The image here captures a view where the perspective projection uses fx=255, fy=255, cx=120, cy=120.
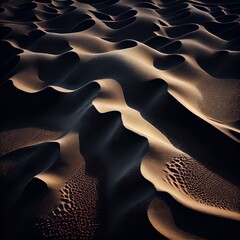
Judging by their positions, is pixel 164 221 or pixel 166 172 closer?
pixel 164 221

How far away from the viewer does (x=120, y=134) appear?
1394 millimetres

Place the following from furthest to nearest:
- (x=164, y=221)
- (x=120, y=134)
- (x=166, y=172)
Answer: (x=120, y=134)
(x=166, y=172)
(x=164, y=221)

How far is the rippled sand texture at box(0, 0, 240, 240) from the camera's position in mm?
1103

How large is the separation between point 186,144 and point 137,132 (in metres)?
0.30

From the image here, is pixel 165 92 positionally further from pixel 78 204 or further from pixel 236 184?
pixel 78 204

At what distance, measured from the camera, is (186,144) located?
1448 mm

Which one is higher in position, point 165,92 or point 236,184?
point 165,92

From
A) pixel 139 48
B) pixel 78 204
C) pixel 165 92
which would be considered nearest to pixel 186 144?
pixel 165 92

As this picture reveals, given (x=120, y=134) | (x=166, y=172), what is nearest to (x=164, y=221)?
(x=166, y=172)

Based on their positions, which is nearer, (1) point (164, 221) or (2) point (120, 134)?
(1) point (164, 221)

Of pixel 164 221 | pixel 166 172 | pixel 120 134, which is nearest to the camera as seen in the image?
pixel 164 221

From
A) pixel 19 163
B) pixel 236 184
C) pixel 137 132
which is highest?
pixel 137 132

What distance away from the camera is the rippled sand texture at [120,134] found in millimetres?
1103

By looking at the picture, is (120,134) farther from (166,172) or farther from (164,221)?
(164,221)
